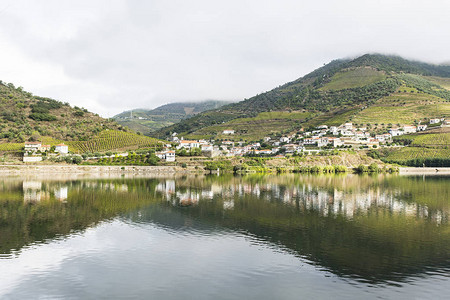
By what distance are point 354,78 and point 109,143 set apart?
130677mm

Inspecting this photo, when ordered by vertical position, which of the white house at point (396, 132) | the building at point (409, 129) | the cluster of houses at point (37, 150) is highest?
the building at point (409, 129)

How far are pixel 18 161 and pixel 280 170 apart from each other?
59145 mm

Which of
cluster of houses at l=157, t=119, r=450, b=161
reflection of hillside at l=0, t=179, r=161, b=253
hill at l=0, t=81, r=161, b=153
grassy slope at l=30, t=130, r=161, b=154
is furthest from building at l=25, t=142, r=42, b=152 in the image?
cluster of houses at l=157, t=119, r=450, b=161

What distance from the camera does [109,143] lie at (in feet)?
301

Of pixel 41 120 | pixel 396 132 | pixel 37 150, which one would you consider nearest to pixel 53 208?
pixel 37 150

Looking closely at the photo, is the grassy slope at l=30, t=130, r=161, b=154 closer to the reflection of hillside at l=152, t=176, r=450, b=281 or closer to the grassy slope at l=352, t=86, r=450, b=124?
the reflection of hillside at l=152, t=176, r=450, b=281

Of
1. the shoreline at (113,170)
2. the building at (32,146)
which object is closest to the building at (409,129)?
the shoreline at (113,170)

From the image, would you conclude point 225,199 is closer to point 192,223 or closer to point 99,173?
point 192,223

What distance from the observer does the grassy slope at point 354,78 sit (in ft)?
527

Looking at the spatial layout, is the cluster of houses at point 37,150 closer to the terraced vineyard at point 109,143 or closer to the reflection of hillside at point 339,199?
the terraced vineyard at point 109,143

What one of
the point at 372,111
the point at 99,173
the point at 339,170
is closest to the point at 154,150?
the point at 99,173

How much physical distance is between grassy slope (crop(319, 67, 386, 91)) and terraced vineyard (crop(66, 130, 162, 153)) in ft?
351

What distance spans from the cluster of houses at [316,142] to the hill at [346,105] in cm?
628

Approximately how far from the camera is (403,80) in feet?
496
